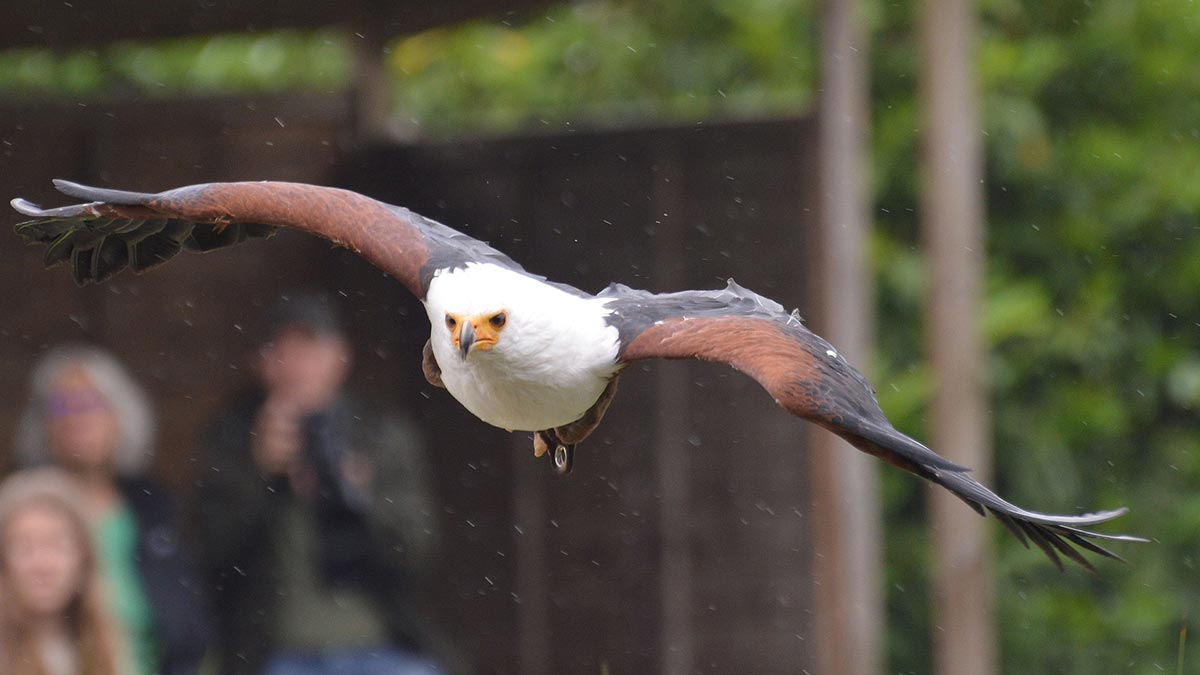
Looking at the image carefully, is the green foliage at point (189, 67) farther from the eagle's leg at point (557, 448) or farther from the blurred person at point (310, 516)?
the eagle's leg at point (557, 448)

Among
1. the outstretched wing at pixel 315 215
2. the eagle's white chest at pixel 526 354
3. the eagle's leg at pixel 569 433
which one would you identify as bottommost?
the eagle's leg at pixel 569 433

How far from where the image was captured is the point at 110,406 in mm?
5926

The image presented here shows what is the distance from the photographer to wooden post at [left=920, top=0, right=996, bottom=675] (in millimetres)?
5750

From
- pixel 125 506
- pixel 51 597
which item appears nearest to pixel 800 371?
pixel 51 597

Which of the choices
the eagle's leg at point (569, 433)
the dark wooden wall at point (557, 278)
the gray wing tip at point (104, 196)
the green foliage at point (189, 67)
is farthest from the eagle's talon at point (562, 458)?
the green foliage at point (189, 67)

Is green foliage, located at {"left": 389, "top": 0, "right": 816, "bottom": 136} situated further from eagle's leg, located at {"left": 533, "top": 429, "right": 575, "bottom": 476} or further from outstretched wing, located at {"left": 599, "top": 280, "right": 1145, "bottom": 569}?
outstretched wing, located at {"left": 599, "top": 280, "right": 1145, "bottom": 569}

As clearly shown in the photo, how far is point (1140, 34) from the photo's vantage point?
8742mm

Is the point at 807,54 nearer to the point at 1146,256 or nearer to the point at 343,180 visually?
the point at 1146,256

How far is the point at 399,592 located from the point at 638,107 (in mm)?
4266

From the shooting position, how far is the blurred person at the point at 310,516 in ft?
19.1

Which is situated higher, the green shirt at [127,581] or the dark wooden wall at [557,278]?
Result: the dark wooden wall at [557,278]

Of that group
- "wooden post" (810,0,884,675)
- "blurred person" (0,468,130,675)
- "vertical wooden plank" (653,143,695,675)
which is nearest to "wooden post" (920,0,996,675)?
"wooden post" (810,0,884,675)

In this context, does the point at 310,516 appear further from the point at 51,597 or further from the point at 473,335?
A: the point at 473,335

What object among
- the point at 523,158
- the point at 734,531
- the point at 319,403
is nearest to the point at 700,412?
the point at 734,531
